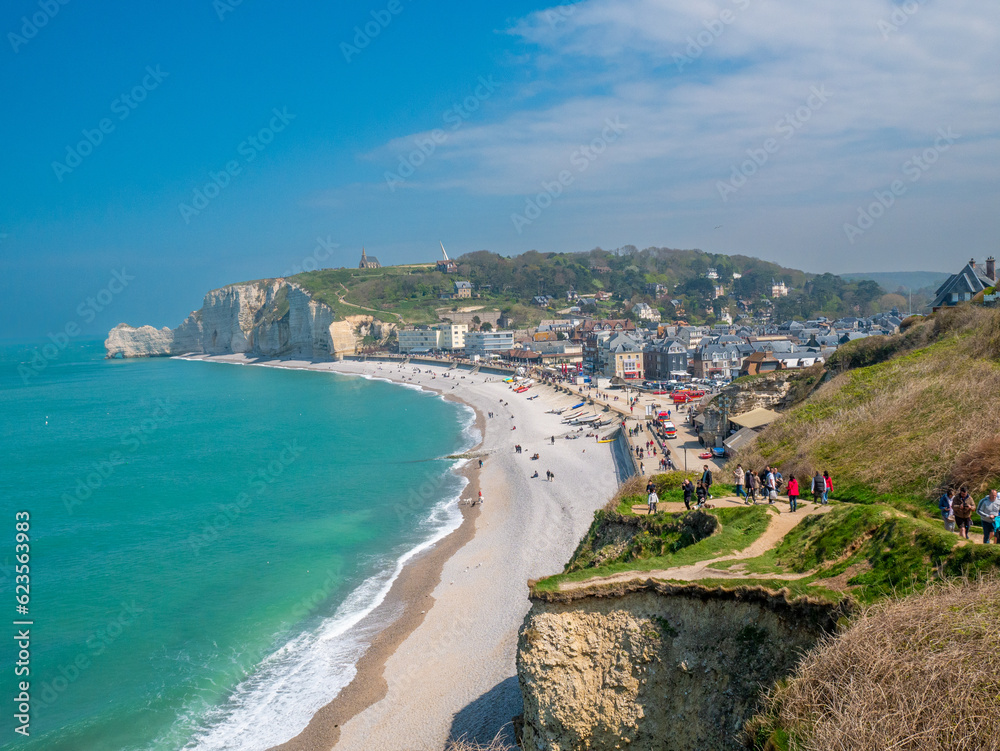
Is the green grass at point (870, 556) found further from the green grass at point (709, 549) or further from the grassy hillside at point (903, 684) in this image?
the green grass at point (709, 549)

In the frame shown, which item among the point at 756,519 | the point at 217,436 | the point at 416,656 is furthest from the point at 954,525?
the point at 217,436

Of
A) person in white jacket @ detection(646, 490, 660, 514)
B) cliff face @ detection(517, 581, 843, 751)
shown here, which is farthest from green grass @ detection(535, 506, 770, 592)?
person in white jacket @ detection(646, 490, 660, 514)

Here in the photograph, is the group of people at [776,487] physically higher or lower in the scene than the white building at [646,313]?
lower

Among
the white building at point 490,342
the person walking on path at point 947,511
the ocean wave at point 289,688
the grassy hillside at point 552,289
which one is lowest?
the ocean wave at point 289,688

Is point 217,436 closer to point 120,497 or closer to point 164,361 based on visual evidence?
point 120,497

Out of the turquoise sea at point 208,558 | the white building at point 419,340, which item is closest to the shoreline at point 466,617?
the turquoise sea at point 208,558

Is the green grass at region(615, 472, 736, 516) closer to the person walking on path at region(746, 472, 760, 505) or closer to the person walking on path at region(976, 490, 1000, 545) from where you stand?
the person walking on path at region(746, 472, 760, 505)
